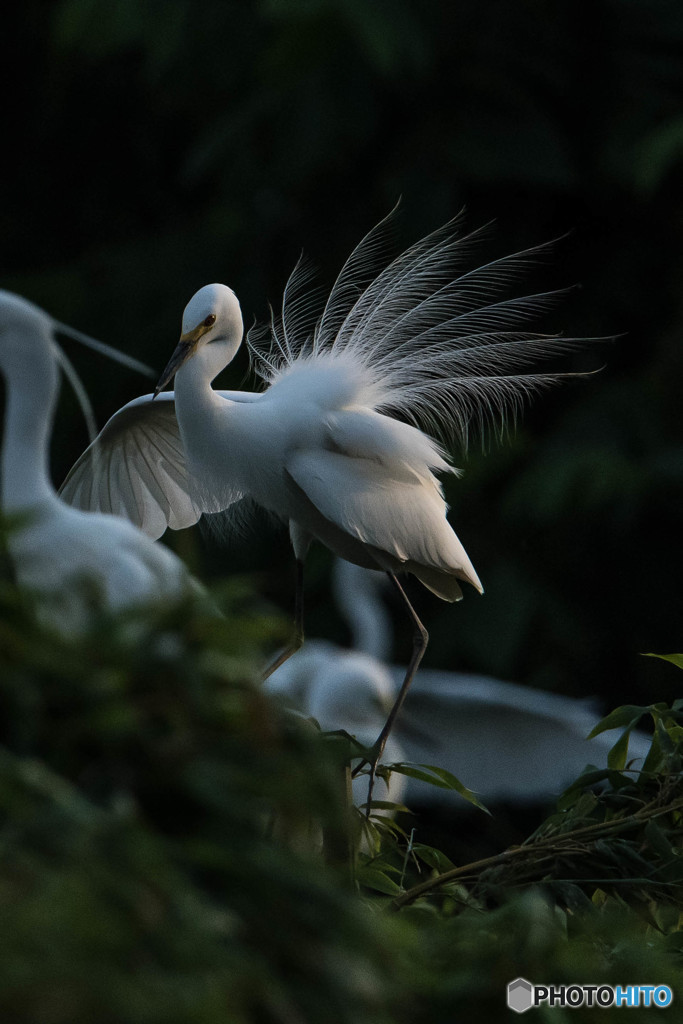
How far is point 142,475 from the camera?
249 cm

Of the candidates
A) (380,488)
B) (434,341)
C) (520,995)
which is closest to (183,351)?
(380,488)

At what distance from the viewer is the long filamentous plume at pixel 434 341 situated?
248 cm

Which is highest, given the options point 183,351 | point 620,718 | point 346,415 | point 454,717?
point 183,351

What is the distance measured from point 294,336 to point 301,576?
0.46 m

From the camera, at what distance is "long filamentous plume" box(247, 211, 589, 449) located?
2480mm

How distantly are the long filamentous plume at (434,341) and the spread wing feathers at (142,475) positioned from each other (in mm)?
231

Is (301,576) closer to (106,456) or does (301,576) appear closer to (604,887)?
(106,456)

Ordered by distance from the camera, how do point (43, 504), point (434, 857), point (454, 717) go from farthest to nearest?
point (454, 717) < point (434, 857) < point (43, 504)

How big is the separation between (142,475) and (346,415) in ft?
1.44

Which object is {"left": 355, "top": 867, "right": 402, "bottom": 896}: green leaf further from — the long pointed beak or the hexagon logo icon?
the long pointed beak

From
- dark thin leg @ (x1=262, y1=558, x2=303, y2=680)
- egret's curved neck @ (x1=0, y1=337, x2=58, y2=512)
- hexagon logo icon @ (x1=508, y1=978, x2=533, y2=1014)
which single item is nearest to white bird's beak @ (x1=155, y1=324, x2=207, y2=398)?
dark thin leg @ (x1=262, y1=558, x2=303, y2=680)

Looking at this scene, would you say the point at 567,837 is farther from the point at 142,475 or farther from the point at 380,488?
the point at 142,475

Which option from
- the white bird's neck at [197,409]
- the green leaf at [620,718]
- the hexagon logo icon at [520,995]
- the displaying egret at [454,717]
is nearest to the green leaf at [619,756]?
the green leaf at [620,718]

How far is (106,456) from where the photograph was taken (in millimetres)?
2445
